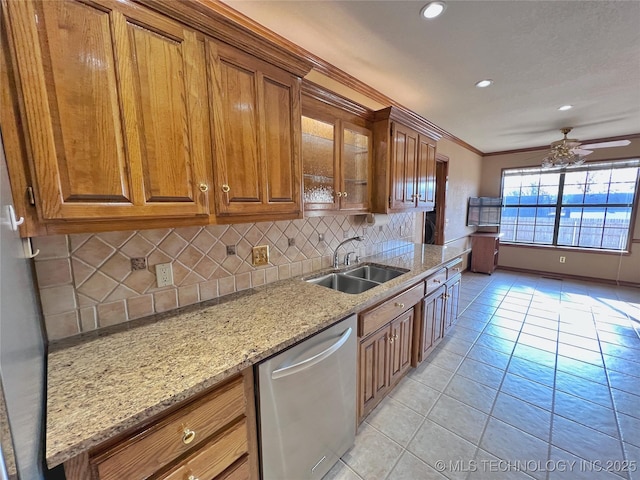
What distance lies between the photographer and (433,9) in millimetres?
1394

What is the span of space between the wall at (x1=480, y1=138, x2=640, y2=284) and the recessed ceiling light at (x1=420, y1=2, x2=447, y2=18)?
5076mm

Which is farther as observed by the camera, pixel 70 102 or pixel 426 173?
pixel 426 173

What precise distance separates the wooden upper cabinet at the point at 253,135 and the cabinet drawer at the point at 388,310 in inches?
30.1

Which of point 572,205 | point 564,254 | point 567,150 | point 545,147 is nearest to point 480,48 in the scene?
point 567,150

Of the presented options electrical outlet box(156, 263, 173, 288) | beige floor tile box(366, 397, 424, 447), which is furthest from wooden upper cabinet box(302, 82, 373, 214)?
beige floor tile box(366, 397, 424, 447)

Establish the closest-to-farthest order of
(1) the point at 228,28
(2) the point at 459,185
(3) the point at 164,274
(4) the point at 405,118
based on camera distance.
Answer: (1) the point at 228,28 < (3) the point at 164,274 < (4) the point at 405,118 < (2) the point at 459,185

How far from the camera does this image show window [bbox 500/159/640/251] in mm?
4512

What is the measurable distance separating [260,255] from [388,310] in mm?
930

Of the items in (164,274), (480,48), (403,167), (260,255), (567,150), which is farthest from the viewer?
(567,150)

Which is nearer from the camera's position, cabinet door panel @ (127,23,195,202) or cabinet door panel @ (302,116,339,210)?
cabinet door panel @ (127,23,195,202)

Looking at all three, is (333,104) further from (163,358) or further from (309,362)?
(163,358)

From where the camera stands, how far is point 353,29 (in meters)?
1.57

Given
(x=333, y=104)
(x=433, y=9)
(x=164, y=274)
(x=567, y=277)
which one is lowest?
(x=567, y=277)

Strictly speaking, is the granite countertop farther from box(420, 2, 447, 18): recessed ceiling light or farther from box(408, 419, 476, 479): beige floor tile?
box(420, 2, 447, 18): recessed ceiling light
